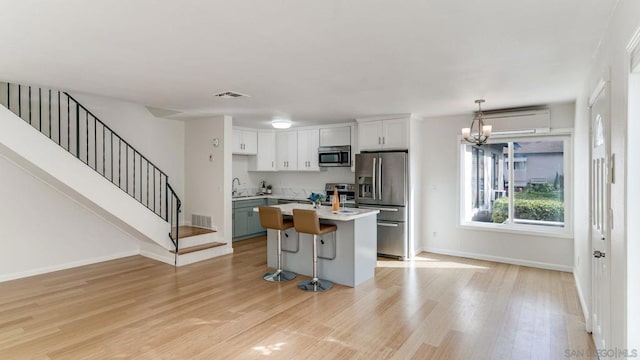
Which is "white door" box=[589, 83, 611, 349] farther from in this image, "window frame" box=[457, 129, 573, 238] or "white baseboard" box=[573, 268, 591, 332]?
"window frame" box=[457, 129, 573, 238]

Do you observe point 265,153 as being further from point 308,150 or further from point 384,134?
point 384,134

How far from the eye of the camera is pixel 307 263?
16.6 ft

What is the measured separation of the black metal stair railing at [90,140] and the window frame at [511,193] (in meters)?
4.71

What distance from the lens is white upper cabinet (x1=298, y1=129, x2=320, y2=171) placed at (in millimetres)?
7578

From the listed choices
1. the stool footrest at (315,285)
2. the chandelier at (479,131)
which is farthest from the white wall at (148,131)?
the chandelier at (479,131)

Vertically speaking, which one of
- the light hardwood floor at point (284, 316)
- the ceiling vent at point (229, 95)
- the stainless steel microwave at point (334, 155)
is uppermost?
the ceiling vent at point (229, 95)

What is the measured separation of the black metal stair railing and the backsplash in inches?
75.6

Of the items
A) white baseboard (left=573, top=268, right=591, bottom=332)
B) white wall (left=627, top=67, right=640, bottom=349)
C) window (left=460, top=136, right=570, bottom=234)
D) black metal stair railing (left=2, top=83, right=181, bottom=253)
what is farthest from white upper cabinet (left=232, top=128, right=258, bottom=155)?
white wall (left=627, top=67, right=640, bottom=349)

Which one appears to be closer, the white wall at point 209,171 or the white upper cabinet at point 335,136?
the white wall at point 209,171

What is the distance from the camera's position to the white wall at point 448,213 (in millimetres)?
5562

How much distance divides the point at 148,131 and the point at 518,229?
6582 mm

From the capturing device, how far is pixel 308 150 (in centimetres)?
769

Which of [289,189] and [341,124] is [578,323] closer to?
[341,124]

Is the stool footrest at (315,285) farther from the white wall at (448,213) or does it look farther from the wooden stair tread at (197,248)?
the white wall at (448,213)
